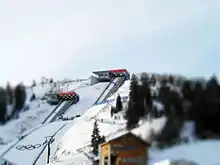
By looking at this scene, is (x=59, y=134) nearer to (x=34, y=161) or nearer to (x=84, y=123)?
(x=84, y=123)

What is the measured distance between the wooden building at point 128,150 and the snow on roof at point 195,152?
198mm

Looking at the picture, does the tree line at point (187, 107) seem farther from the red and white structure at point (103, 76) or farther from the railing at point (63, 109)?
the red and white structure at point (103, 76)

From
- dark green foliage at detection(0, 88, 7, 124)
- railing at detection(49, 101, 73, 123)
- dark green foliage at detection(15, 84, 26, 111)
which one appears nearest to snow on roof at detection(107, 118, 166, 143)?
dark green foliage at detection(0, 88, 7, 124)

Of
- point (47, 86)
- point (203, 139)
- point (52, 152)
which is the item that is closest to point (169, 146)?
point (203, 139)

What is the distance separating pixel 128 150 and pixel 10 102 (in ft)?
21.0

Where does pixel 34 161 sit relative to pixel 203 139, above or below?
below

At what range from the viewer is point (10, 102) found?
13633 mm

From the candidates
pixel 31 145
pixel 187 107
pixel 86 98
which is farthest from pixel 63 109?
pixel 187 107

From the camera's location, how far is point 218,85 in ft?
26.0

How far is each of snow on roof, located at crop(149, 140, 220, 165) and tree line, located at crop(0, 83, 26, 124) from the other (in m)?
6.69

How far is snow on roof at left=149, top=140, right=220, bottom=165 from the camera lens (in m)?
7.42

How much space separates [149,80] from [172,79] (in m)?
1.00

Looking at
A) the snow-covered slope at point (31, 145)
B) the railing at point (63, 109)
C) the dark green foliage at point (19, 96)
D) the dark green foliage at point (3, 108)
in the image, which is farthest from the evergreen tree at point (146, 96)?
the railing at point (63, 109)

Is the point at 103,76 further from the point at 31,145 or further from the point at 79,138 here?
the point at 79,138
